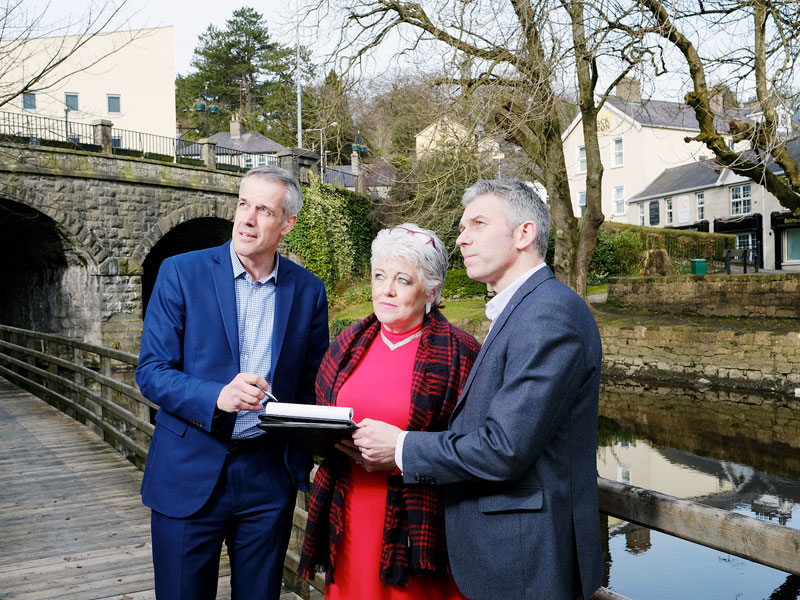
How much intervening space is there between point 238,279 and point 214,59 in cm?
4720

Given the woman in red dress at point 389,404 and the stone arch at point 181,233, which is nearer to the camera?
the woman in red dress at point 389,404

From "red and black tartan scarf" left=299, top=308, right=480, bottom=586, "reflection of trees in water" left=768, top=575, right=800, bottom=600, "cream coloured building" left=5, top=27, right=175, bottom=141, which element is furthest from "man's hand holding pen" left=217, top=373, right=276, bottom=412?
"cream coloured building" left=5, top=27, right=175, bottom=141

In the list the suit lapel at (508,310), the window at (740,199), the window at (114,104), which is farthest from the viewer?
the window at (740,199)

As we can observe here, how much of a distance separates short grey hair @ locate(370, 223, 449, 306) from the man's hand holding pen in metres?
0.47

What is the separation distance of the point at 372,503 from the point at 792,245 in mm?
31822

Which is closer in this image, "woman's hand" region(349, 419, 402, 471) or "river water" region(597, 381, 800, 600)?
"woman's hand" region(349, 419, 402, 471)

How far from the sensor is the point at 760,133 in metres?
9.12

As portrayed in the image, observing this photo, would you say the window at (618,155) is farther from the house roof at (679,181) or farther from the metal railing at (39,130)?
the metal railing at (39,130)

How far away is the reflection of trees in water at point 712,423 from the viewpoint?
10.4m

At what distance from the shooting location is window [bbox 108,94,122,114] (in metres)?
30.4

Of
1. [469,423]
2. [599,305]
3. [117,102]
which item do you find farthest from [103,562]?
[117,102]

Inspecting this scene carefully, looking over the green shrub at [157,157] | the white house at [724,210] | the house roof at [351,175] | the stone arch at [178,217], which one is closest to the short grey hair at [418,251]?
the stone arch at [178,217]

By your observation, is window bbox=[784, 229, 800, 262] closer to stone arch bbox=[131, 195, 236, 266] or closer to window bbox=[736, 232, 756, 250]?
window bbox=[736, 232, 756, 250]

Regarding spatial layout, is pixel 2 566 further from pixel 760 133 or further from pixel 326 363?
pixel 760 133
